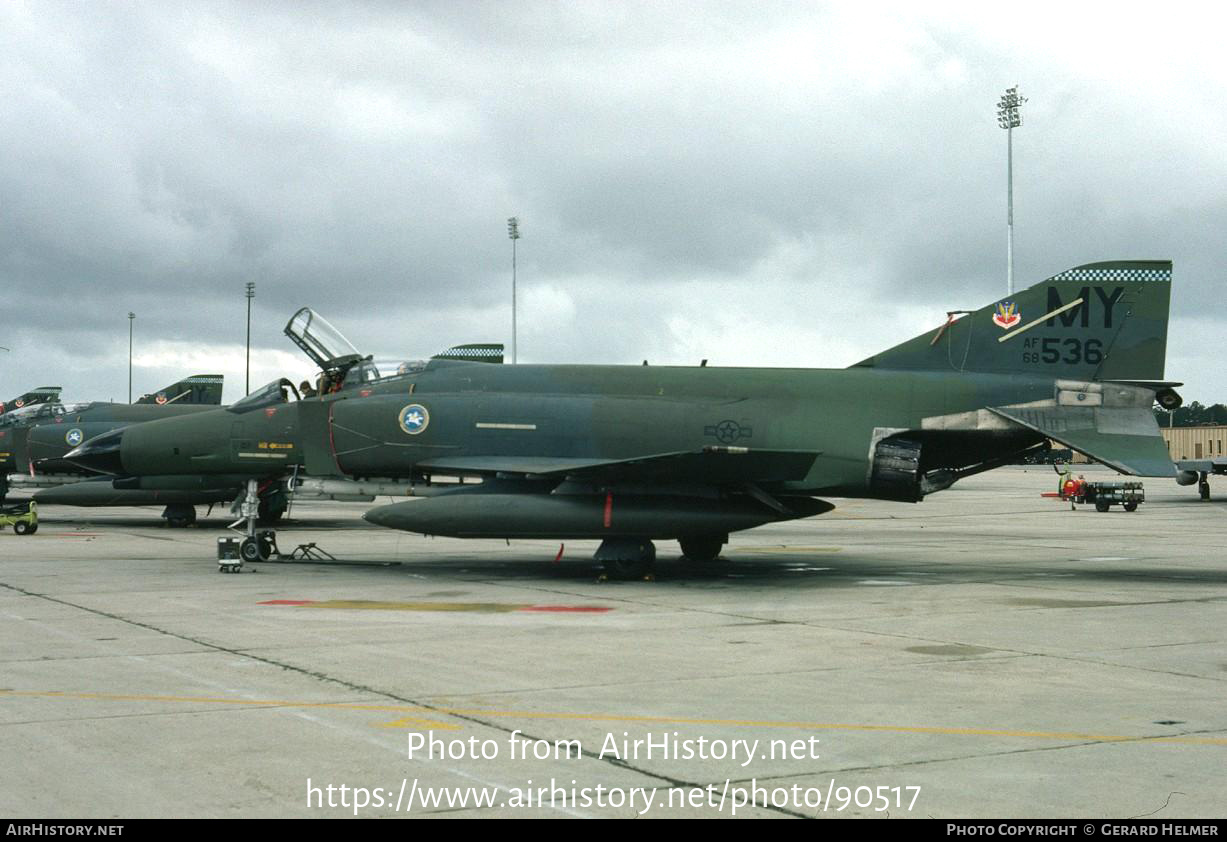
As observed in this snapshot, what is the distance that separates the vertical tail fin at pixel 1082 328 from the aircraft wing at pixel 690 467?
3.54 metres

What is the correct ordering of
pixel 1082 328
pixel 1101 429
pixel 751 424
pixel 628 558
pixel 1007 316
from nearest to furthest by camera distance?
pixel 628 558, pixel 1101 429, pixel 751 424, pixel 1082 328, pixel 1007 316

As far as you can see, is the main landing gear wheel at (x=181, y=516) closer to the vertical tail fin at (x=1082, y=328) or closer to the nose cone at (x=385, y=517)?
the nose cone at (x=385, y=517)

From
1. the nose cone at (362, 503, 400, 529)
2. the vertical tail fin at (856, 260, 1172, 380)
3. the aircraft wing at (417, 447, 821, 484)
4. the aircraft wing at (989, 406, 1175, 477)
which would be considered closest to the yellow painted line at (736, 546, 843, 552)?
the vertical tail fin at (856, 260, 1172, 380)

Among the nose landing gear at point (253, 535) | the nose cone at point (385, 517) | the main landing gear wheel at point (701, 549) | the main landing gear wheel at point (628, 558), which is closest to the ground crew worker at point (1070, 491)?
the main landing gear wheel at point (701, 549)

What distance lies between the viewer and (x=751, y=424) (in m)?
17.4

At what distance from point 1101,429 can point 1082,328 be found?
161 centimetres

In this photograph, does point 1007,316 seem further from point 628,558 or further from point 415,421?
point 415,421

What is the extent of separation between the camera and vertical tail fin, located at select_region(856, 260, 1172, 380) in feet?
57.8

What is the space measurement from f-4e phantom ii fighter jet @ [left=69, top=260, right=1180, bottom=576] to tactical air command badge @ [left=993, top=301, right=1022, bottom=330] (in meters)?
0.02

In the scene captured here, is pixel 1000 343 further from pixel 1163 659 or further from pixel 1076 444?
pixel 1163 659

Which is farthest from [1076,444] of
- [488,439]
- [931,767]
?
[931,767]

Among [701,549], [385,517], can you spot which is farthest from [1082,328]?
[385,517]

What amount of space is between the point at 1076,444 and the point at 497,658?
34.2 ft

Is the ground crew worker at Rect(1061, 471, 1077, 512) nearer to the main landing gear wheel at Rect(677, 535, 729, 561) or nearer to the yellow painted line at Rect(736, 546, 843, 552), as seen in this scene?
the yellow painted line at Rect(736, 546, 843, 552)
